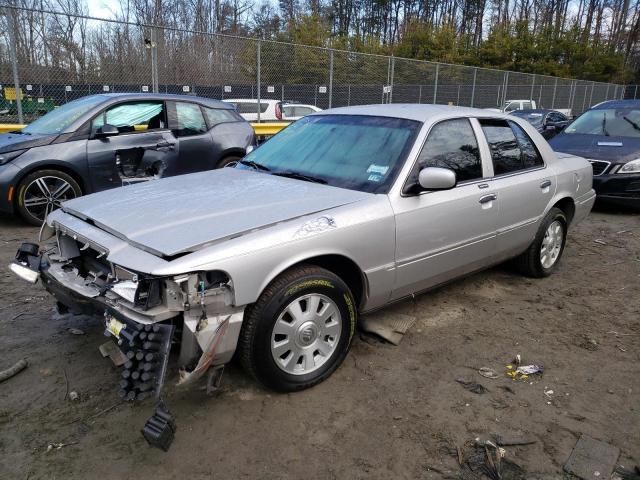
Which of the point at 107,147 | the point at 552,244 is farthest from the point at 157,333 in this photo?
the point at 107,147

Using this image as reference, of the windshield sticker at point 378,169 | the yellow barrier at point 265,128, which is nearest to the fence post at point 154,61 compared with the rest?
the yellow barrier at point 265,128

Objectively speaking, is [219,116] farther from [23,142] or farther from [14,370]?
[14,370]

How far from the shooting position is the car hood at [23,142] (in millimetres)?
5949

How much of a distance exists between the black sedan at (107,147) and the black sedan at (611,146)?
5.59 metres

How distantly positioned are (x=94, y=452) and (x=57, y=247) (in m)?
1.44

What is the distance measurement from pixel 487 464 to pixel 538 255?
2.87 metres

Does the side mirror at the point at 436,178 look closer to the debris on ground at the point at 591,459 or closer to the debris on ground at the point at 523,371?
the debris on ground at the point at 523,371

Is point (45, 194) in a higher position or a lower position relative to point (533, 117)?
lower

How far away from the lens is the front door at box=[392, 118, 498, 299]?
3393 mm

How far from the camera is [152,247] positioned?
8.22ft

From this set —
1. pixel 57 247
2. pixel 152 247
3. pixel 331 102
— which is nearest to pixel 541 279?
pixel 152 247

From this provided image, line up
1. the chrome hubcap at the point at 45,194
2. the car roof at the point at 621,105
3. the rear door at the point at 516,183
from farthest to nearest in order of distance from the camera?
the car roof at the point at 621,105 → the chrome hubcap at the point at 45,194 → the rear door at the point at 516,183

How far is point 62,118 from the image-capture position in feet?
21.4

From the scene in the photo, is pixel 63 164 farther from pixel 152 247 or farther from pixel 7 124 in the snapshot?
pixel 152 247
